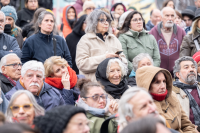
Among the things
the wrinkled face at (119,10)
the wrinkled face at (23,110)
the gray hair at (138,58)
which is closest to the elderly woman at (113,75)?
the gray hair at (138,58)

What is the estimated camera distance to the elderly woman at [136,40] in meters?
6.87

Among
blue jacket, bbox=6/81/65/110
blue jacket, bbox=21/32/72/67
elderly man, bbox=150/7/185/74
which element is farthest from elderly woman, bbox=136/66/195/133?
elderly man, bbox=150/7/185/74

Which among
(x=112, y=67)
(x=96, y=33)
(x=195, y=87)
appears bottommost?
(x=195, y=87)

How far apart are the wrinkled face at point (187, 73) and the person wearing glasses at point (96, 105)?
180cm

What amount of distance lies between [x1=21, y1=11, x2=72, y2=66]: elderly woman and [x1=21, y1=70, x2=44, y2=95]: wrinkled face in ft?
4.31

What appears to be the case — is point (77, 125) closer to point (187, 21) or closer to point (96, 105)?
point (96, 105)

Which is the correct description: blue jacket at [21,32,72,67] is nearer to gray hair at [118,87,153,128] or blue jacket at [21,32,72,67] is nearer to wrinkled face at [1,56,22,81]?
wrinkled face at [1,56,22,81]

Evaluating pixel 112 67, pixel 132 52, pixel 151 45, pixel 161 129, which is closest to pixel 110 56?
pixel 112 67

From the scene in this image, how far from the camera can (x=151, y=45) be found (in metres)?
7.06

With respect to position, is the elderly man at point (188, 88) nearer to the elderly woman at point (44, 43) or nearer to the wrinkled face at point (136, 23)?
the wrinkled face at point (136, 23)

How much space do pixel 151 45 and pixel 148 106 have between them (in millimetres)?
3519

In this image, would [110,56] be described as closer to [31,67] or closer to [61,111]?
[31,67]

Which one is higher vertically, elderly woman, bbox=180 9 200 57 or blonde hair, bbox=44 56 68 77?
elderly woman, bbox=180 9 200 57

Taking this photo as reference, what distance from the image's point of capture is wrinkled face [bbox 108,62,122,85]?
5.50 m
